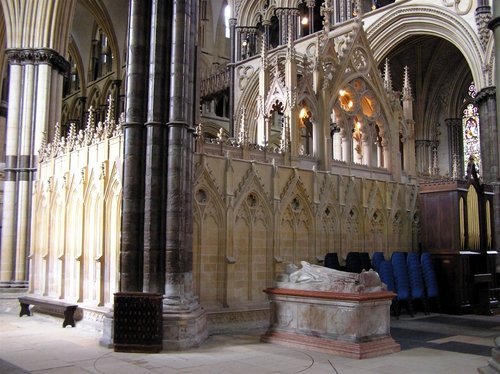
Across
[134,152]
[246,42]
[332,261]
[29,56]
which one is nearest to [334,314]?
[134,152]

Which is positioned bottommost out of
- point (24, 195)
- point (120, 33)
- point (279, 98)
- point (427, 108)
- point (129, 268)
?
point (129, 268)

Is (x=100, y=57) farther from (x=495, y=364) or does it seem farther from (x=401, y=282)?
(x=495, y=364)

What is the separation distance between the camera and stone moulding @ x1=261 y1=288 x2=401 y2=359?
7213mm

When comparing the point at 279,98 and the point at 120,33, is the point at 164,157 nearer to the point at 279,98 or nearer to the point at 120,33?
Result: the point at 279,98

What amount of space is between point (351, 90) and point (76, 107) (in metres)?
20.2

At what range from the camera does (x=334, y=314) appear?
7.43 m

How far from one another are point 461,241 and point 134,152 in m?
7.99

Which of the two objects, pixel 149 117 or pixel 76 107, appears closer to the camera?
pixel 149 117

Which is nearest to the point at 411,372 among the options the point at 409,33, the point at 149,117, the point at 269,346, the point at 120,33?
the point at 269,346

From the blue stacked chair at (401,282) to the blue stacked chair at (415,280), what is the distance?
0.19m

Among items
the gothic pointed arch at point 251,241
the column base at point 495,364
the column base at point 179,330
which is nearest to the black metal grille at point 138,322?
the column base at point 179,330

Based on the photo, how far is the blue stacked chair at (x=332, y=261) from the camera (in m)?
11.3

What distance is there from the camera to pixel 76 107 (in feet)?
99.0

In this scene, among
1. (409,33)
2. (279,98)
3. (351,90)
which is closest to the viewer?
(279,98)
